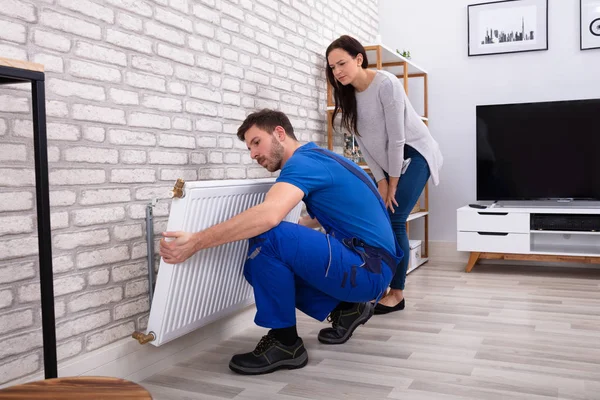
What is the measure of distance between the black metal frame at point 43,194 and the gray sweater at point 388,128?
1687 mm

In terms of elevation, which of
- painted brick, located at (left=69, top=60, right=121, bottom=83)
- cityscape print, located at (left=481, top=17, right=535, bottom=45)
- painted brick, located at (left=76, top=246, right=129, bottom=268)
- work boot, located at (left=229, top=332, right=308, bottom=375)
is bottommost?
work boot, located at (left=229, top=332, right=308, bottom=375)

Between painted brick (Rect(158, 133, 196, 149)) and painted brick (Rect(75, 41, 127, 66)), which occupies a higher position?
painted brick (Rect(75, 41, 127, 66))

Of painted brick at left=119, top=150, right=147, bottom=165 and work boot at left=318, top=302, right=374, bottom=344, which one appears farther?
work boot at left=318, top=302, right=374, bottom=344

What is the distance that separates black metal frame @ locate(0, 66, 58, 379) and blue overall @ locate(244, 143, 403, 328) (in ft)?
2.71

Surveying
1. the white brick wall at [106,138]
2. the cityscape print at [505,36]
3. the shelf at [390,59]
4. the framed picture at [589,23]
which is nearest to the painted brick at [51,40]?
the white brick wall at [106,138]

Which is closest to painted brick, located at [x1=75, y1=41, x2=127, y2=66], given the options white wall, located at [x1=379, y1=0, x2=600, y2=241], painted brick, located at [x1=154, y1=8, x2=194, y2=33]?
painted brick, located at [x1=154, y1=8, x2=194, y2=33]

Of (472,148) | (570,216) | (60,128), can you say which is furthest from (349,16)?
(60,128)

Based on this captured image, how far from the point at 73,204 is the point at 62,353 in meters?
0.43

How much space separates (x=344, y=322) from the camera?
238 centimetres

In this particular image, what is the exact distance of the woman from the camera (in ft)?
8.64

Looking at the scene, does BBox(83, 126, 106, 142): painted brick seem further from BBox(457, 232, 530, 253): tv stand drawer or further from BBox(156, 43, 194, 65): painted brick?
BBox(457, 232, 530, 253): tv stand drawer

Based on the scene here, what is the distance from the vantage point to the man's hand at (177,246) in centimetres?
181

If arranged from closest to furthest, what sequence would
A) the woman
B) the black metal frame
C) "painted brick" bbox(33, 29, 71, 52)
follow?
1. the black metal frame
2. "painted brick" bbox(33, 29, 71, 52)
3. the woman

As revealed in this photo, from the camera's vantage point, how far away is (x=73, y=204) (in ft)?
5.68
